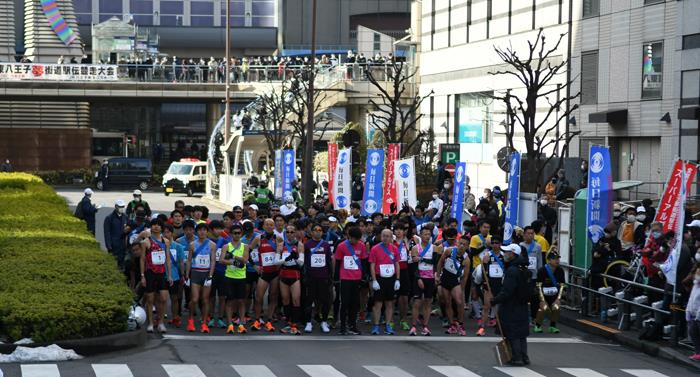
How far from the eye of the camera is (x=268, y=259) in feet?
62.5

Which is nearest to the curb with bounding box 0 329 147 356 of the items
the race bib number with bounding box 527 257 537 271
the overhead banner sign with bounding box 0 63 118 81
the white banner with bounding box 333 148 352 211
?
the race bib number with bounding box 527 257 537 271

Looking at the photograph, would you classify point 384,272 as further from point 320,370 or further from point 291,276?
point 320,370

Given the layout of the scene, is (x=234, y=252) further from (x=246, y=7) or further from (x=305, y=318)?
(x=246, y=7)

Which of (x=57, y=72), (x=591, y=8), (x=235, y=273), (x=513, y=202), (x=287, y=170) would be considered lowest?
(x=235, y=273)

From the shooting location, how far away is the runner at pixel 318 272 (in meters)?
18.8

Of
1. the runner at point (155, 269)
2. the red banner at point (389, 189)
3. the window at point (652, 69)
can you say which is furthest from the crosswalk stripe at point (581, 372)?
the window at point (652, 69)

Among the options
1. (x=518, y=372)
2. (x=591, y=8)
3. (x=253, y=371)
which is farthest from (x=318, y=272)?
(x=591, y=8)

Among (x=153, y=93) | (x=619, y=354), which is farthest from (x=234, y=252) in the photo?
(x=153, y=93)

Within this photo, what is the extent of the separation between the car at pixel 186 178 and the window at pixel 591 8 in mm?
27994

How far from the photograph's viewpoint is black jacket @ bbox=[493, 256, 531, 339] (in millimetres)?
15797

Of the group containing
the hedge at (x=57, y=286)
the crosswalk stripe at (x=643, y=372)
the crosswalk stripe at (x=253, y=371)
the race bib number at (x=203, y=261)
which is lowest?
the crosswalk stripe at (x=643, y=372)

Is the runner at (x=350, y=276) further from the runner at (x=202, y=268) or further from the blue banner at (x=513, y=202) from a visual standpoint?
the blue banner at (x=513, y=202)

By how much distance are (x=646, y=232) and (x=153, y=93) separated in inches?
1797

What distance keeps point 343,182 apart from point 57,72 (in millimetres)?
36953
